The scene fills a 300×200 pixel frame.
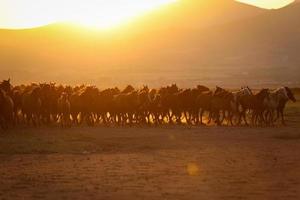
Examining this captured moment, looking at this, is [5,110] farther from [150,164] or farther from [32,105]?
[150,164]

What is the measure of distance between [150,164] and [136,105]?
58.2ft

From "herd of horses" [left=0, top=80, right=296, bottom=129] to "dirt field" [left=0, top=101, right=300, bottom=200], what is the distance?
16.0 ft

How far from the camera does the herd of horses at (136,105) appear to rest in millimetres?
34812

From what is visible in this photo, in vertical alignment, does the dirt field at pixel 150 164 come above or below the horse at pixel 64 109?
below

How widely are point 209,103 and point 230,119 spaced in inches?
60.2

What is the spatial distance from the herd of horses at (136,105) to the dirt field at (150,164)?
4863 mm

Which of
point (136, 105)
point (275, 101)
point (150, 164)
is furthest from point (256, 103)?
point (150, 164)

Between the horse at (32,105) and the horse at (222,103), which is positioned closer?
the horse at (32,105)

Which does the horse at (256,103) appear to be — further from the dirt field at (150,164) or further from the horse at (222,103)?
the dirt field at (150,164)

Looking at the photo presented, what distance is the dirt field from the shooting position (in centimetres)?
1450

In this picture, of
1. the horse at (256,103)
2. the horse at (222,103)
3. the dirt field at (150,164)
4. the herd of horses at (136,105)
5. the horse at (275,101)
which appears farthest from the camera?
the horse at (222,103)

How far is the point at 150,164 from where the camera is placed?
1878cm

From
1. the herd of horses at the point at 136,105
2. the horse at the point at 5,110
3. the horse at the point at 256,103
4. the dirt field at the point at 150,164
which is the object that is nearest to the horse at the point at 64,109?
the herd of horses at the point at 136,105

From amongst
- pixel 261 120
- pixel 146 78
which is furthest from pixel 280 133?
pixel 146 78
